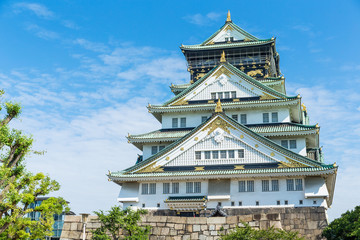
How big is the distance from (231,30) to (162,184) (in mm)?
22520

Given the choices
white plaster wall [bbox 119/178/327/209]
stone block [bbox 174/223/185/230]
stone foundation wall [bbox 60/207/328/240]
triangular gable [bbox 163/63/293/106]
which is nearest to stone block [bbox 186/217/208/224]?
stone foundation wall [bbox 60/207/328/240]

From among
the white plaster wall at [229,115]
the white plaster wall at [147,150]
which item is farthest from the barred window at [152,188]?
the white plaster wall at [229,115]

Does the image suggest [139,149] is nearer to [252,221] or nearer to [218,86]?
[218,86]

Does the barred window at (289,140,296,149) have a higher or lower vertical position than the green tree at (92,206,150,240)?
higher

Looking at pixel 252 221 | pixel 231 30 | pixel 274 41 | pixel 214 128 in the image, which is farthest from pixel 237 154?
pixel 231 30

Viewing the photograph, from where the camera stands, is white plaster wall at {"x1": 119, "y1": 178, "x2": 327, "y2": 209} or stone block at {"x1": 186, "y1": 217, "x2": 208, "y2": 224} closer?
stone block at {"x1": 186, "y1": 217, "x2": 208, "y2": 224}

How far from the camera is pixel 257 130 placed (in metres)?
39.6

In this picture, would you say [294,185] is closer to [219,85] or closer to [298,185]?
[298,185]

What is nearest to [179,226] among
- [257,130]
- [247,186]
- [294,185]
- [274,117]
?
[247,186]

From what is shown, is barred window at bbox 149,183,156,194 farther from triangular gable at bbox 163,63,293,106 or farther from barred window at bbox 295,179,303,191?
barred window at bbox 295,179,303,191

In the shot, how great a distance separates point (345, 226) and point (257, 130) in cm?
1560

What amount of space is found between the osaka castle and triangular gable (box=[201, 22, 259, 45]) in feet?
26.8

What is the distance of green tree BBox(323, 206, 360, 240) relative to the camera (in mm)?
24086

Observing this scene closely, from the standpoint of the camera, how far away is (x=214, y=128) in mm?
37562
